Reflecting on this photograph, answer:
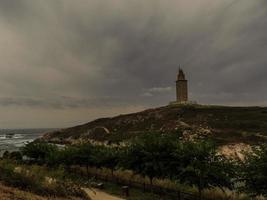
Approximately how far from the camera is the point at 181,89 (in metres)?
156

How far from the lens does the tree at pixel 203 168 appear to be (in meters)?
26.0

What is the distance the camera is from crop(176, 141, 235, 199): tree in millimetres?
25984

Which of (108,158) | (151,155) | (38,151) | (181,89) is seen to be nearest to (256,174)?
(151,155)

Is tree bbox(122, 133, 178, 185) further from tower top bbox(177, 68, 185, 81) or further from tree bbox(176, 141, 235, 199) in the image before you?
tower top bbox(177, 68, 185, 81)

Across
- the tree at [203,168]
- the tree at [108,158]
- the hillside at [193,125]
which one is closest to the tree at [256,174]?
the tree at [203,168]

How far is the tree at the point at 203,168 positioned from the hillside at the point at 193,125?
48.3 meters

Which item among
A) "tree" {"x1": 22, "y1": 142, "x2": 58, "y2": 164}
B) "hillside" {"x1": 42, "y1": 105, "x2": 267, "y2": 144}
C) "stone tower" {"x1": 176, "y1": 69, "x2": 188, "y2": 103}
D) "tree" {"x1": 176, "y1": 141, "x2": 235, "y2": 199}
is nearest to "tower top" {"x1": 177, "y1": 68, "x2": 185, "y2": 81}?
"stone tower" {"x1": 176, "y1": 69, "x2": 188, "y2": 103}

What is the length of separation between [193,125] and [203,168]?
74.7 meters

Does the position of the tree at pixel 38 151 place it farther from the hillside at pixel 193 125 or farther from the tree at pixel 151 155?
the hillside at pixel 193 125

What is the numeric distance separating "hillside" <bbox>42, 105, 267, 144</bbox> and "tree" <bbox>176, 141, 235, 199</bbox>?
4829 cm

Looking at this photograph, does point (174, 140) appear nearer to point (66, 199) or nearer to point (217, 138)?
point (66, 199)

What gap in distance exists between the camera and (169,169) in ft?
95.7

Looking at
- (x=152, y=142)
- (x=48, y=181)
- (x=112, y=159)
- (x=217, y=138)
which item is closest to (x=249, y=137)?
(x=217, y=138)

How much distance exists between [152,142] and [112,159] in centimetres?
926
